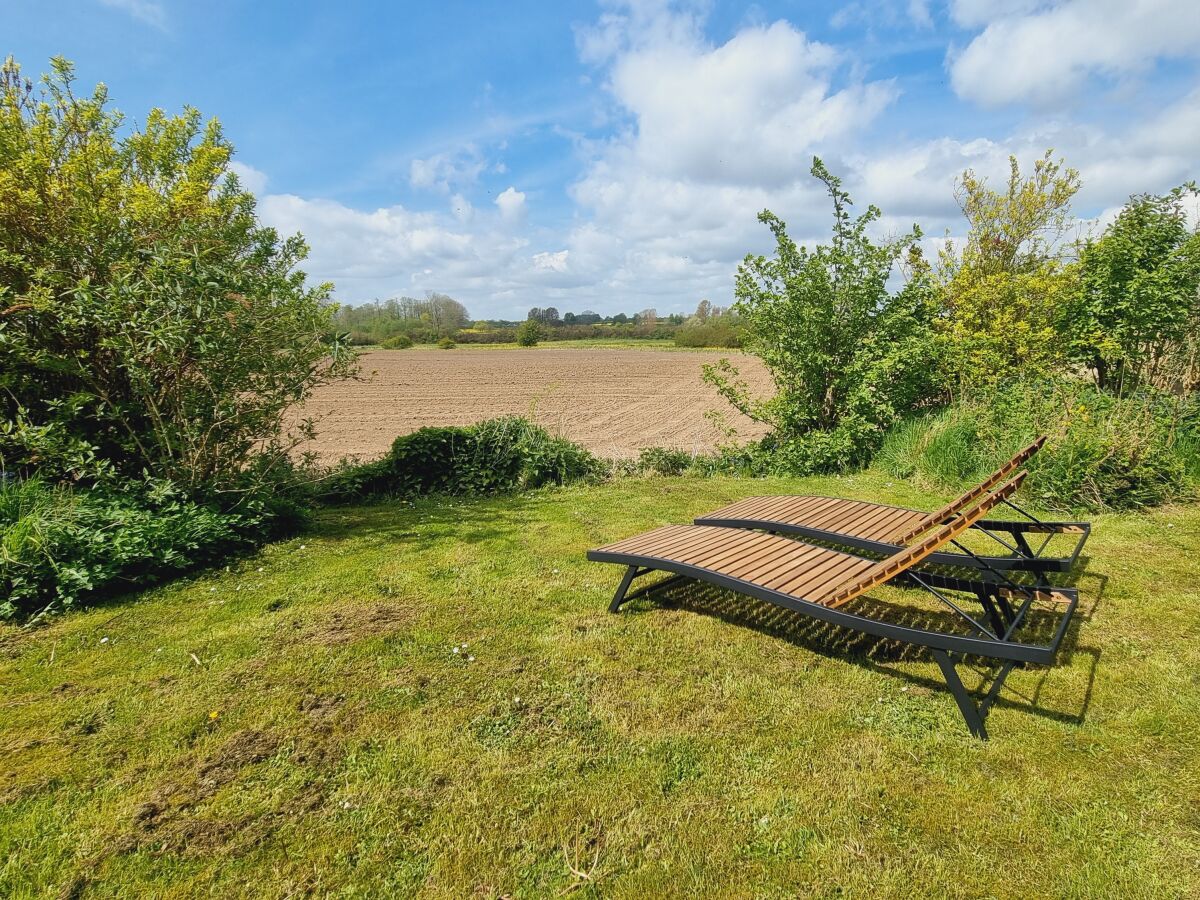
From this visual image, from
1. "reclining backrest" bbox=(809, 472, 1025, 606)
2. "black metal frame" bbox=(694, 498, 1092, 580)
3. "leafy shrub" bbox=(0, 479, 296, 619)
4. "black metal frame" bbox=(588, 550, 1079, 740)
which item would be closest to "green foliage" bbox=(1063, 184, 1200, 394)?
"black metal frame" bbox=(694, 498, 1092, 580)

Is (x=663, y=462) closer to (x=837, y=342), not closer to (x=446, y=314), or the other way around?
(x=837, y=342)

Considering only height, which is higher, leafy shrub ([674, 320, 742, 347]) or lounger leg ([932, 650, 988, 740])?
leafy shrub ([674, 320, 742, 347])

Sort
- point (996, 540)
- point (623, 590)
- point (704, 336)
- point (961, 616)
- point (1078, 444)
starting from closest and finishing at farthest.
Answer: point (961, 616)
point (996, 540)
point (623, 590)
point (1078, 444)
point (704, 336)

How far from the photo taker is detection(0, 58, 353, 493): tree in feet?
17.3

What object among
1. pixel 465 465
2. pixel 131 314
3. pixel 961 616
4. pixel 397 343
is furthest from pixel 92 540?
pixel 397 343

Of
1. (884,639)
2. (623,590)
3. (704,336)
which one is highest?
(704,336)

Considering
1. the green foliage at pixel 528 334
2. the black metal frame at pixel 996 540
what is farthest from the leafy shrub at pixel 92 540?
the green foliage at pixel 528 334

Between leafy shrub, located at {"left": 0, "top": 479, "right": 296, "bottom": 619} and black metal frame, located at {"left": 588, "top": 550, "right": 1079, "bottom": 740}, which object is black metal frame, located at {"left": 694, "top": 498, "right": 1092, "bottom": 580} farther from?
leafy shrub, located at {"left": 0, "top": 479, "right": 296, "bottom": 619}

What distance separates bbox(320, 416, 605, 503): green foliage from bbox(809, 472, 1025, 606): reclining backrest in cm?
582

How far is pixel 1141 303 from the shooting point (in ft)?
29.3

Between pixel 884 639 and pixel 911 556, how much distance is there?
123 cm

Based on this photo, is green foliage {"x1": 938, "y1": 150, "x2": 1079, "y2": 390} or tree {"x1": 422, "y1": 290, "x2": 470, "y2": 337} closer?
green foliage {"x1": 938, "y1": 150, "x2": 1079, "y2": 390}

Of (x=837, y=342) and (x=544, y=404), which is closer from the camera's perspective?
(x=837, y=342)

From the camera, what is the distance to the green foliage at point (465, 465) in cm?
827
